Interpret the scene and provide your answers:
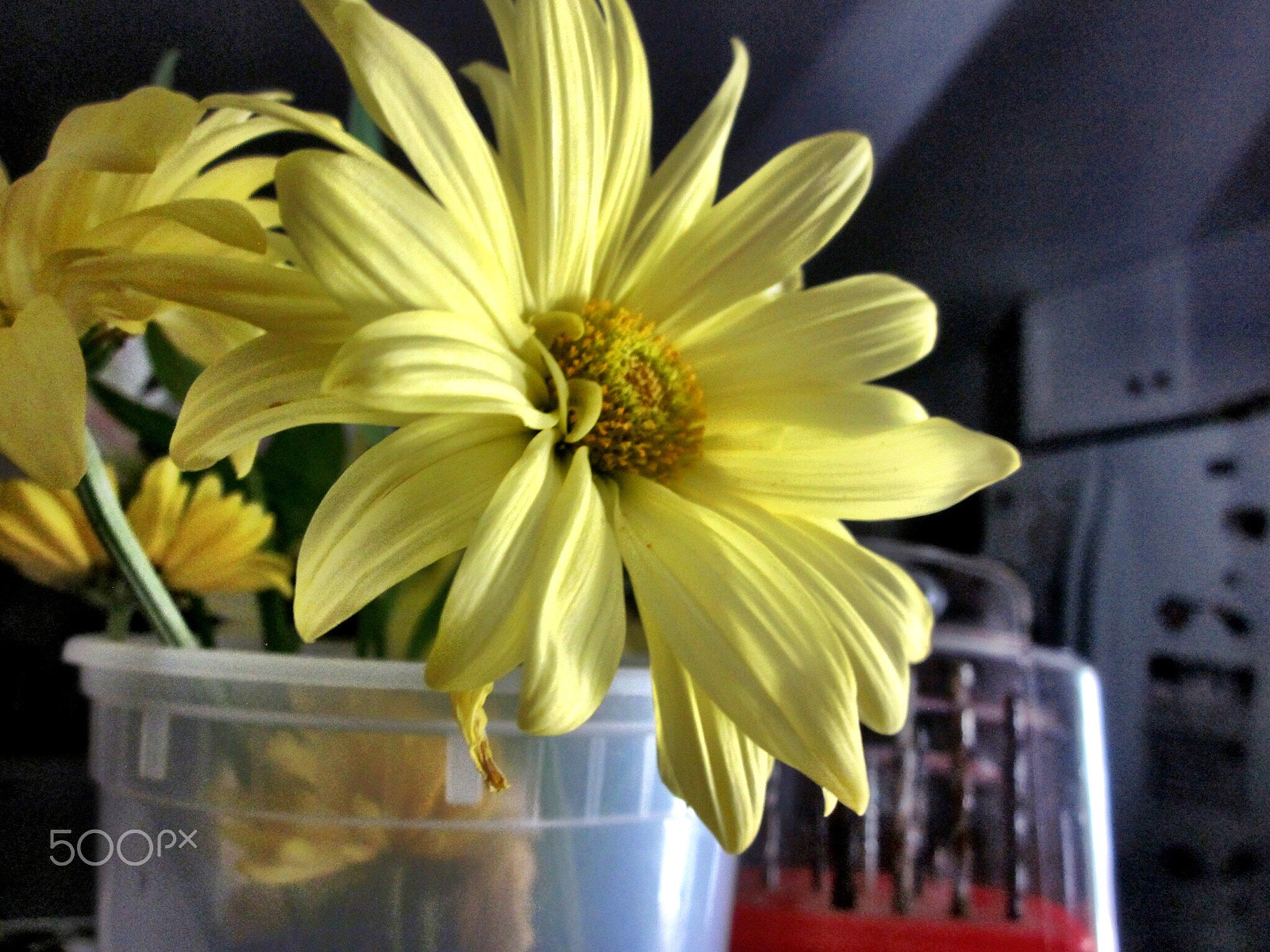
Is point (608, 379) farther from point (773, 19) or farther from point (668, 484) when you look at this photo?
point (773, 19)

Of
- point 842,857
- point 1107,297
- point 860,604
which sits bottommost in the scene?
point 842,857

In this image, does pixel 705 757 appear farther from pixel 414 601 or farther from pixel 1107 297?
pixel 1107 297

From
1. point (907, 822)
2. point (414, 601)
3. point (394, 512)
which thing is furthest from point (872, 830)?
point (394, 512)

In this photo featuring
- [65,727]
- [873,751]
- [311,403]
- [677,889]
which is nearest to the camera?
[311,403]

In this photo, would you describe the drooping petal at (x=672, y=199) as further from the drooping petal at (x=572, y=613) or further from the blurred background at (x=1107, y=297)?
the blurred background at (x=1107, y=297)

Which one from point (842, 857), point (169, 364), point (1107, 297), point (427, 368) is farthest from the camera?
point (1107, 297)

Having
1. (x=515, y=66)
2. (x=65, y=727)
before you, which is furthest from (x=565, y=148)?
(x=65, y=727)
